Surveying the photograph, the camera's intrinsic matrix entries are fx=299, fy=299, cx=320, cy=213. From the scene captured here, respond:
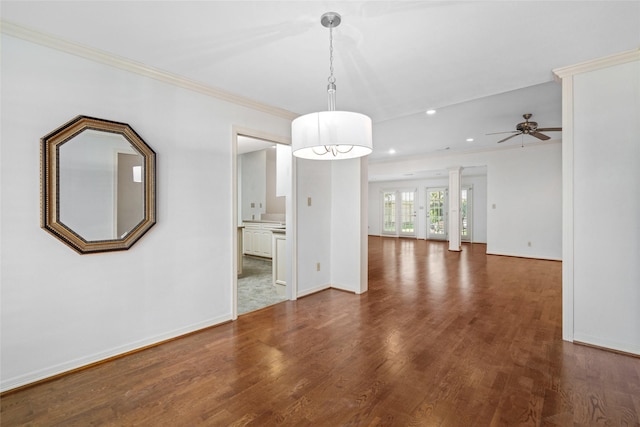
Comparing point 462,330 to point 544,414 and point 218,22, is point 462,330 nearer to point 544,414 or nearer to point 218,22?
point 544,414

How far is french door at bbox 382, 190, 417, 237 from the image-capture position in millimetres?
11414

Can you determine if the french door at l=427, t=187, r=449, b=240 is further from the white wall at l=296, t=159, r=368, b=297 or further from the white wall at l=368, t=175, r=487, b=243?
the white wall at l=296, t=159, r=368, b=297

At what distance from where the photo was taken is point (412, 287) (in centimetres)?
452

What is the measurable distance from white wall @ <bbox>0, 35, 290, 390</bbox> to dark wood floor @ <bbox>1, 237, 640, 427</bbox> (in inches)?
9.0

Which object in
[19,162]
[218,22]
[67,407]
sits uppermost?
[218,22]

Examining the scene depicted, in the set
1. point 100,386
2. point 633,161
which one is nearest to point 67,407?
point 100,386

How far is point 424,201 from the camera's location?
36.2 feet

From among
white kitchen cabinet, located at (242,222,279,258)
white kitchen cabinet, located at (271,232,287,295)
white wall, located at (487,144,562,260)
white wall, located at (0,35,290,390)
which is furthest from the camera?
white kitchen cabinet, located at (242,222,279,258)

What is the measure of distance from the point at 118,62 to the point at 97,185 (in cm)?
102

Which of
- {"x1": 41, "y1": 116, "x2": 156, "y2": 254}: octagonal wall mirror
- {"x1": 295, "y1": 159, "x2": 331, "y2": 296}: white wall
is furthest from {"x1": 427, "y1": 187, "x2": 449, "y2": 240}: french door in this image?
{"x1": 41, "y1": 116, "x2": 156, "y2": 254}: octagonal wall mirror

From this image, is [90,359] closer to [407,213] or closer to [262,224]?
[262,224]

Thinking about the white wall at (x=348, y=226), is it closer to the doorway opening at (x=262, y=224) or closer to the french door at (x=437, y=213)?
the doorway opening at (x=262, y=224)

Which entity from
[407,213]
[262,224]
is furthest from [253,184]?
[407,213]

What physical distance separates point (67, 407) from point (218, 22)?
2.64 meters
